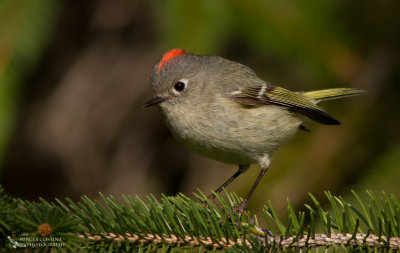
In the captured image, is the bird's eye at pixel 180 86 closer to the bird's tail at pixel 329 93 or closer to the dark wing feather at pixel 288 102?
the dark wing feather at pixel 288 102

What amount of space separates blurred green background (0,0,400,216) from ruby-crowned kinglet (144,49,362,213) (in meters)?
0.17

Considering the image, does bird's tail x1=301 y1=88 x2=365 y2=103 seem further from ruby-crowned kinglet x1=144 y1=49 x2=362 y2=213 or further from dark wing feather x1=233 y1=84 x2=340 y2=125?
dark wing feather x1=233 y1=84 x2=340 y2=125

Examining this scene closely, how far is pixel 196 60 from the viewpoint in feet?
8.21

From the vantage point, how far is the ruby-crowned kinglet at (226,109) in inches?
86.0

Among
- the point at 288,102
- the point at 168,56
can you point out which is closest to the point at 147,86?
the point at 168,56

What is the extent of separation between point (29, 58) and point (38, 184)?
7.53 feet

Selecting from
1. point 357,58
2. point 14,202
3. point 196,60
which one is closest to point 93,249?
point 14,202

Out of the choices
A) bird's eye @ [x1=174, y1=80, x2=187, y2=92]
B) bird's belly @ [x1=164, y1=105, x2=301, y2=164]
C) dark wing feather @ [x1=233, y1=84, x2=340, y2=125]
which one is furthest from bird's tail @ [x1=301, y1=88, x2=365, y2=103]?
bird's eye @ [x1=174, y1=80, x2=187, y2=92]

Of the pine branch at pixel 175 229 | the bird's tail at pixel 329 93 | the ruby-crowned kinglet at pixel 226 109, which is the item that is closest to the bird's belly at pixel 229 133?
the ruby-crowned kinglet at pixel 226 109

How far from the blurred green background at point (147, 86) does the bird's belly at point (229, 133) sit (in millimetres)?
335

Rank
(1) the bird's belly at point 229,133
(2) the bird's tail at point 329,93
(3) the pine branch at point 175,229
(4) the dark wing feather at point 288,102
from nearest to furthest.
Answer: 1. (3) the pine branch at point 175,229
2. (1) the bird's belly at point 229,133
3. (4) the dark wing feather at point 288,102
4. (2) the bird's tail at point 329,93

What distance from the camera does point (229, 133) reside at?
2.18 metres

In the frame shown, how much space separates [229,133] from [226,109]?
14cm

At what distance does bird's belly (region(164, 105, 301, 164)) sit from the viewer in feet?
7.08
